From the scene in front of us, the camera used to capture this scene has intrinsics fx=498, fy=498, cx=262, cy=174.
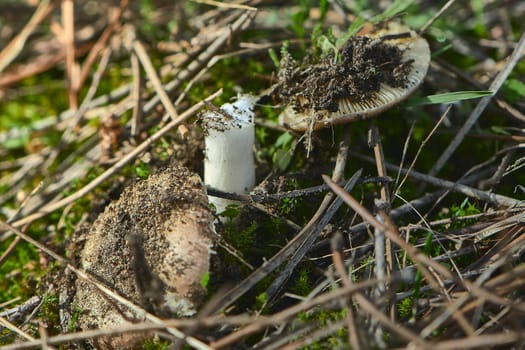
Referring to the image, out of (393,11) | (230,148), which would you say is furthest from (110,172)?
(393,11)

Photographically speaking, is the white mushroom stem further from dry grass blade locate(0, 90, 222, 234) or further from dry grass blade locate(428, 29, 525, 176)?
dry grass blade locate(428, 29, 525, 176)

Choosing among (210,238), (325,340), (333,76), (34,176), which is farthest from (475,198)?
(34,176)

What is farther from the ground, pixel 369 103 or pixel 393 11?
pixel 393 11

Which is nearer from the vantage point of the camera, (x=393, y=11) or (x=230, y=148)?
(x=230, y=148)

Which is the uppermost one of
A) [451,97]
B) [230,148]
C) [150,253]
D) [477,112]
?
[451,97]

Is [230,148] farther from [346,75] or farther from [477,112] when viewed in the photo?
[477,112]

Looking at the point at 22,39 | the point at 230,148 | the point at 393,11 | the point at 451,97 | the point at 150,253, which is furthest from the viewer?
the point at 22,39
